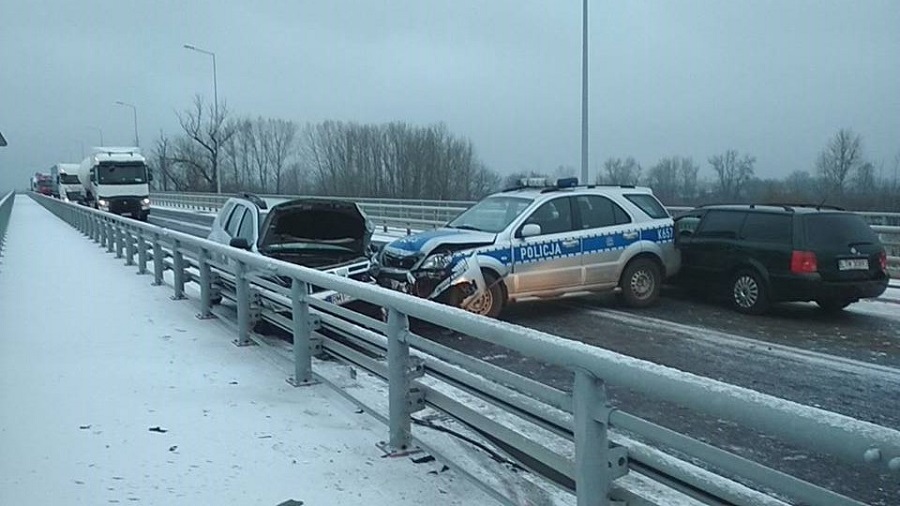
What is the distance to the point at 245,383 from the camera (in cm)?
589

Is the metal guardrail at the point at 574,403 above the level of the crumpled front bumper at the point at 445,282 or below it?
above

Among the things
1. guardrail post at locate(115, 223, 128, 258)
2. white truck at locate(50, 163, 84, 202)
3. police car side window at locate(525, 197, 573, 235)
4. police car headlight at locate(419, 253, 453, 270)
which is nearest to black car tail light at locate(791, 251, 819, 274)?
police car side window at locate(525, 197, 573, 235)

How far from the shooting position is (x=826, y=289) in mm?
10133

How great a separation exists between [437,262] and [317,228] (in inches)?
83.2

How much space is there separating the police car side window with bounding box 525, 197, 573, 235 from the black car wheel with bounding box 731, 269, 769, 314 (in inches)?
109

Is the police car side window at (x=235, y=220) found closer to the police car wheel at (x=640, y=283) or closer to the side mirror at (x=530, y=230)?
the side mirror at (x=530, y=230)

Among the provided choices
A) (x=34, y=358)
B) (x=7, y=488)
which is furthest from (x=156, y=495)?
(x=34, y=358)

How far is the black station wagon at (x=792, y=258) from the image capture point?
10.2 metres

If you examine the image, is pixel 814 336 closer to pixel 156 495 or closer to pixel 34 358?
pixel 156 495

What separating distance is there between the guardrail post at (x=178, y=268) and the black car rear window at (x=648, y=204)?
6837 millimetres

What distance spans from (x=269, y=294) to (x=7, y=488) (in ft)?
10.2

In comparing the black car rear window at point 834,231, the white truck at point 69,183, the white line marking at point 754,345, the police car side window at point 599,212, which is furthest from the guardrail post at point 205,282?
the white truck at point 69,183

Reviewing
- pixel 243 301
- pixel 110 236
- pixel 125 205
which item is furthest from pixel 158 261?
pixel 125 205

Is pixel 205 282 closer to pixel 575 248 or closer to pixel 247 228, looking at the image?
pixel 247 228
